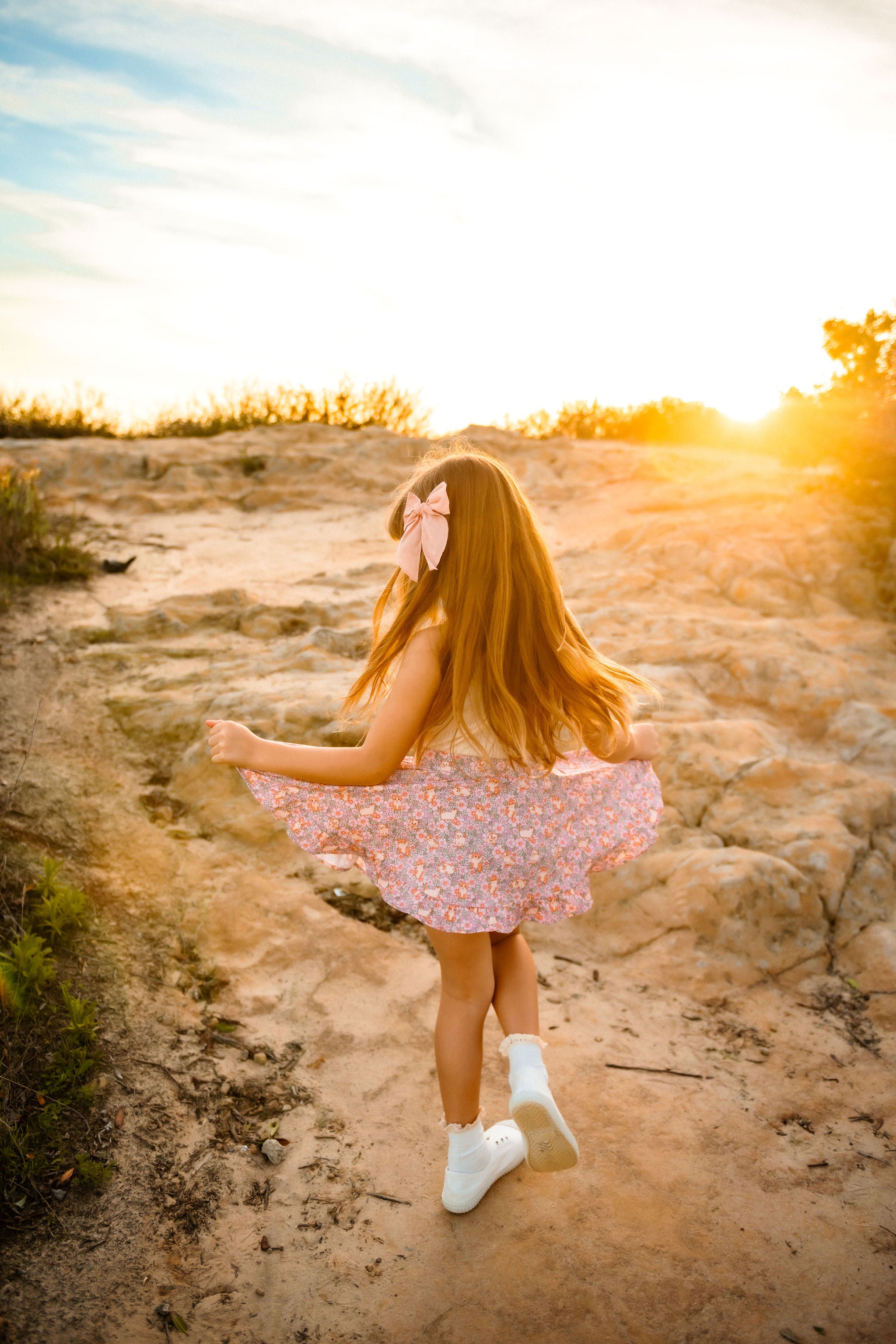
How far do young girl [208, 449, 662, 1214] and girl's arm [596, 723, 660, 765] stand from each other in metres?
0.07

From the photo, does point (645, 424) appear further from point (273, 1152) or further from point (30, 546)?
point (273, 1152)

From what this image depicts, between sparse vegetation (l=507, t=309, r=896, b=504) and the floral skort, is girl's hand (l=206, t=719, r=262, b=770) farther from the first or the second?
sparse vegetation (l=507, t=309, r=896, b=504)

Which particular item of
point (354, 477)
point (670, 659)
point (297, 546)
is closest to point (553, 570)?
point (670, 659)

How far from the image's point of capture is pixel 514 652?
187 cm

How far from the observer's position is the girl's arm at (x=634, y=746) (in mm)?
2045

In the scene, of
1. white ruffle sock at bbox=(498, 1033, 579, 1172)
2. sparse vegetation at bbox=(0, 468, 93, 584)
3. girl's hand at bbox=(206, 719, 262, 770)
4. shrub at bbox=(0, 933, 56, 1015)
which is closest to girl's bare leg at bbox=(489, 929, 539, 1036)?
white ruffle sock at bbox=(498, 1033, 579, 1172)

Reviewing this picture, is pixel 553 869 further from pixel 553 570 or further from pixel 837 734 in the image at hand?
pixel 837 734

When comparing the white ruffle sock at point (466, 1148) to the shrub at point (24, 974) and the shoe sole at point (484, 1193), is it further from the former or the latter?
the shrub at point (24, 974)

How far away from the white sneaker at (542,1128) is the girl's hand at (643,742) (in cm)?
82

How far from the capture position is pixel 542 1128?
171 centimetres

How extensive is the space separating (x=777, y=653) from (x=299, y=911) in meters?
2.49

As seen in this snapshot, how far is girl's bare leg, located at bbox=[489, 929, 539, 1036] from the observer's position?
6.34 ft

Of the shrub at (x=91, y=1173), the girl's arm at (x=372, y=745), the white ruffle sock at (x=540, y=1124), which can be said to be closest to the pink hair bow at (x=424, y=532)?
the girl's arm at (x=372, y=745)

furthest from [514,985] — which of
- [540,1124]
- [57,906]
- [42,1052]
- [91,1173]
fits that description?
[57,906]
